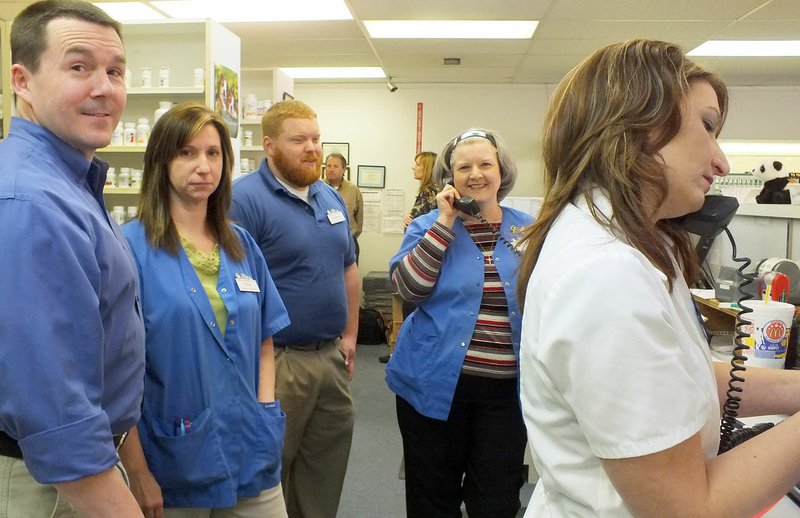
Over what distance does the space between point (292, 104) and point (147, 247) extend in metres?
1.06

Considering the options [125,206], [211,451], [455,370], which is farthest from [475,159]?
[125,206]

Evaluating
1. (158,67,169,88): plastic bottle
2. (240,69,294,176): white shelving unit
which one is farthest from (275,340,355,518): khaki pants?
(240,69,294,176): white shelving unit

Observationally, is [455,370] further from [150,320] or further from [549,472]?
[549,472]

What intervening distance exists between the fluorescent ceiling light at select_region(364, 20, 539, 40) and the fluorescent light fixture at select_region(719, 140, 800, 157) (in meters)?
3.58

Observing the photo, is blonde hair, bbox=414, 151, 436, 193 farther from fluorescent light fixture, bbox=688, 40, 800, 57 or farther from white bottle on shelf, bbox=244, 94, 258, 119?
fluorescent light fixture, bbox=688, 40, 800, 57

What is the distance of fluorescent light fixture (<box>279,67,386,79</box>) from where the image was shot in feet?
21.9

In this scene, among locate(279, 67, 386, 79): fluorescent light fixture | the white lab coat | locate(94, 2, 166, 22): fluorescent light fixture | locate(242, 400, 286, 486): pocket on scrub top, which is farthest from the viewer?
locate(279, 67, 386, 79): fluorescent light fixture

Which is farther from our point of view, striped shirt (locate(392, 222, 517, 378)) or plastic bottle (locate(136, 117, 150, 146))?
plastic bottle (locate(136, 117, 150, 146))

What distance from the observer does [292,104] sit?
2.48 metres

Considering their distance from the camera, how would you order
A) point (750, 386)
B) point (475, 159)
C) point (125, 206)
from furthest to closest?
1. point (125, 206)
2. point (475, 159)
3. point (750, 386)

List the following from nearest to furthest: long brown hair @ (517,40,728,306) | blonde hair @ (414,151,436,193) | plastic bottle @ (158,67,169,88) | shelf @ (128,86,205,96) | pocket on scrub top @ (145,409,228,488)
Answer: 1. long brown hair @ (517,40,728,306)
2. pocket on scrub top @ (145,409,228,488)
3. shelf @ (128,86,205,96)
4. plastic bottle @ (158,67,169,88)
5. blonde hair @ (414,151,436,193)

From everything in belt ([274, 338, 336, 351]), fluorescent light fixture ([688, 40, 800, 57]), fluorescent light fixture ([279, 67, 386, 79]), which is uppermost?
fluorescent light fixture ([688, 40, 800, 57])

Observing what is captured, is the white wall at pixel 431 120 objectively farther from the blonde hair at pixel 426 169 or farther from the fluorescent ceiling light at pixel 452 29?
the blonde hair at pixel 426 169

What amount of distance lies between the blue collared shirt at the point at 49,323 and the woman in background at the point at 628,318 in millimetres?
702
